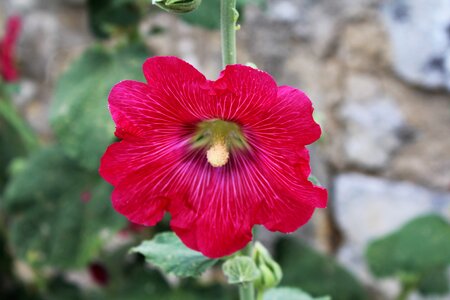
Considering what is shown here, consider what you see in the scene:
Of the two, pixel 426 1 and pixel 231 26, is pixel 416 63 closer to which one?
pixel 426 1

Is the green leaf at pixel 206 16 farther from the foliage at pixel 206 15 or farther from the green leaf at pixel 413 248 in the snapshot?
the green leaf at pixel 413 248

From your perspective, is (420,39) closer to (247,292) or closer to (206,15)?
(206,15)

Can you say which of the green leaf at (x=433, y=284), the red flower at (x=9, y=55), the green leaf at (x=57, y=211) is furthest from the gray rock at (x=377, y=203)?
the red flower at (x=9, y=55)

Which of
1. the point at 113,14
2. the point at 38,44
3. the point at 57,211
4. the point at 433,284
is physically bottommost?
Answer: the point at 433,284

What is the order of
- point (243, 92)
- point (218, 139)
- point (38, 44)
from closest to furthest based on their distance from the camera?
point (243, 92)
point (218, 139)
point (38, 44)

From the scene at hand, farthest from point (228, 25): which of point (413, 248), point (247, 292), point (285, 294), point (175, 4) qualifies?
point (413, 248)

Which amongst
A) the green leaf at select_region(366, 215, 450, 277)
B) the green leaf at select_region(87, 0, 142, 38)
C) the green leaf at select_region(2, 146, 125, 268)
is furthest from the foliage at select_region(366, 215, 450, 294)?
the green leaf at select_region(87, 0, 142, 38)
